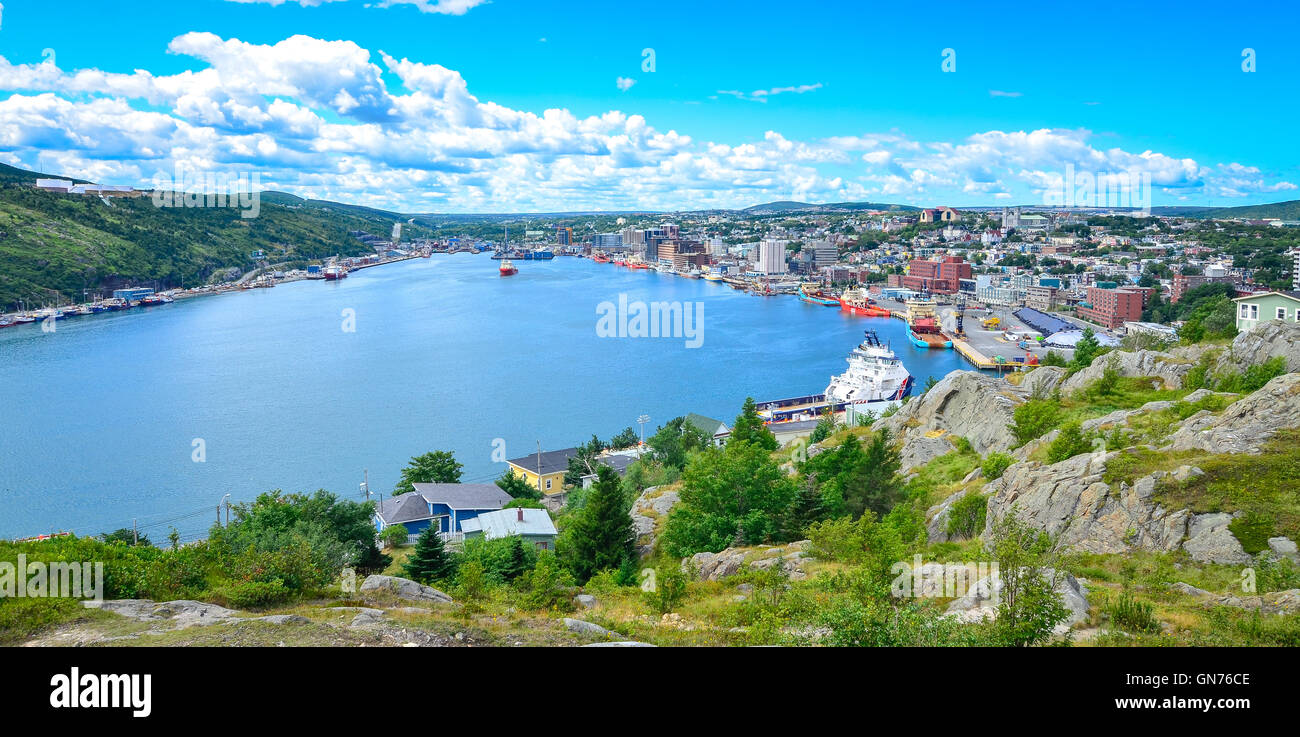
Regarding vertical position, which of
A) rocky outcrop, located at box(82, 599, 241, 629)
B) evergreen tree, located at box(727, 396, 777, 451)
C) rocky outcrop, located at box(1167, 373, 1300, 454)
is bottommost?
evergreen tree, located at box(727, 396, 777, 451)

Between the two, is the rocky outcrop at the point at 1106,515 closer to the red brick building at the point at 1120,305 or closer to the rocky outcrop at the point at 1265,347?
the rocky outcrop at the point at 1265,347

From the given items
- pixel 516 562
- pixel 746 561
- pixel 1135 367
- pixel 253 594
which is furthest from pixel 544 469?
pixel 253 594

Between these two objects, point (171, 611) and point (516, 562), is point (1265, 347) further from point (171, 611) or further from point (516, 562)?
point (171, 611)

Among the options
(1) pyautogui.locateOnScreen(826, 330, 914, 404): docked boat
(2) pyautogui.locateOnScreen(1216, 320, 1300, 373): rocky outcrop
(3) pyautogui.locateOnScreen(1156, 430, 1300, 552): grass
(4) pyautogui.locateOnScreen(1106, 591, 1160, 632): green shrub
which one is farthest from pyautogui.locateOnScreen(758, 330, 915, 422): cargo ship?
(4) pyautogui.locateOnScreen(1106, 591, 1160, 632): green shrub

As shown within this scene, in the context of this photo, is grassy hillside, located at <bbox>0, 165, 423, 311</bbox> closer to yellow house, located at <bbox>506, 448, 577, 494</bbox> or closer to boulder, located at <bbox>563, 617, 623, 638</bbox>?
yellow house, located at <bbox>506, 448, 577, 494</bbox>
